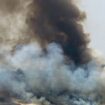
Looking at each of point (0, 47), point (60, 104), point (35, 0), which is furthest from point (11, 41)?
point (60, 104)

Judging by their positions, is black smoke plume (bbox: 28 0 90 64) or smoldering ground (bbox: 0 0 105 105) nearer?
smoldering ground (bbox: 0 0 105 105)

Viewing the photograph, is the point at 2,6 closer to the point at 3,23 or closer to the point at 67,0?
the point at 3,23

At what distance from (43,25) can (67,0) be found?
412 centimetres

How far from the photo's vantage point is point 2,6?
53.7 metres

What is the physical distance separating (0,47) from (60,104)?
35.2 feet

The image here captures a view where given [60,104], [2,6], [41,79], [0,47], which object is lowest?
[60,104]

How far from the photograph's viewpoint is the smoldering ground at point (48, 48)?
175ft

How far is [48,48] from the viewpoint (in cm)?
5466

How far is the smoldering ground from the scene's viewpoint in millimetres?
53250

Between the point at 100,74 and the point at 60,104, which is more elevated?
the point at 100,74

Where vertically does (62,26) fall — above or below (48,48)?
above

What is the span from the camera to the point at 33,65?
2158 inches

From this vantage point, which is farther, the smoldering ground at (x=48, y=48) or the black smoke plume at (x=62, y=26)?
the black smoke plume at (x=62, y=26)

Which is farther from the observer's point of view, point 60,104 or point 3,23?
point 3,23
